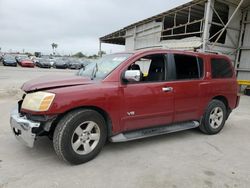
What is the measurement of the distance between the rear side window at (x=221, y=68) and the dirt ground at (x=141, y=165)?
1434 millimetres

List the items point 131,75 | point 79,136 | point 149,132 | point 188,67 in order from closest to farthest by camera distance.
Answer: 1. point 79,136
2. point 131,75
3. point 149,132
4. point 188,67

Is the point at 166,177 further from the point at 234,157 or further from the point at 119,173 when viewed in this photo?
the point at 234,157

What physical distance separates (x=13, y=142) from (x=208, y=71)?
411cm

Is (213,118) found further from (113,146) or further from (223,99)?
(113,146)

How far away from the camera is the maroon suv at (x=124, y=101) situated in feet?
10.8

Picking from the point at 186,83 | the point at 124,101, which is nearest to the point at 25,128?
the point at 124,101

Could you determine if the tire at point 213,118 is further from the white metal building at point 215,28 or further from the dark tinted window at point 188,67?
the white metal building at point 215,28

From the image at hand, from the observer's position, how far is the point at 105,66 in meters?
4.20

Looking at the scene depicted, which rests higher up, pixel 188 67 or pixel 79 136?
pixel 188 67

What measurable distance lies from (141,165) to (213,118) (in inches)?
96.1

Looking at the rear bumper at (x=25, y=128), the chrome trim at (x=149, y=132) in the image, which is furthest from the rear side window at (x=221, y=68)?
the rear bumper at (x=25, y=128)

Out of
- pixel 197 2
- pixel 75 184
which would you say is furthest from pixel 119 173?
pixel 197 2

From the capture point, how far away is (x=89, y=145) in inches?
142

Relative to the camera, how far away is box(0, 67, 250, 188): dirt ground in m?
3.03
